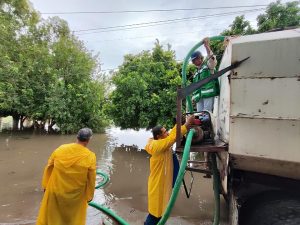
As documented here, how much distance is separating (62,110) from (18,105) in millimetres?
2709

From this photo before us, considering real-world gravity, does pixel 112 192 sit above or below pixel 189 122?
below

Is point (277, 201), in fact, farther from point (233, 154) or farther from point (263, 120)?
point (263, 120)

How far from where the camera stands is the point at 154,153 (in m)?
3.80

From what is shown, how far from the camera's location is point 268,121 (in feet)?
7.50

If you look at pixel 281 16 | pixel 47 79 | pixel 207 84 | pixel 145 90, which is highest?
pixel 281 16

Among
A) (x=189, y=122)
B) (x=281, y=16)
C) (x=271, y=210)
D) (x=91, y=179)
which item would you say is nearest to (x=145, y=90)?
(x=281, y=16)

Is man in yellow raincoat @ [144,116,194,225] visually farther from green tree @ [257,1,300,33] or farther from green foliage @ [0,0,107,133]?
green foliage @ [0,0,107,133]

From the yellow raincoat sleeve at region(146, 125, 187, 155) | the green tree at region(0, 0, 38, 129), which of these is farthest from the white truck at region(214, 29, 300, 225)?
the green tree at region(0, 0, 38, 129)

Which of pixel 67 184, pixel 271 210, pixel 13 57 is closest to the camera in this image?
pixel 271 210

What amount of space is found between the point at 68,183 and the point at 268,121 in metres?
2.44

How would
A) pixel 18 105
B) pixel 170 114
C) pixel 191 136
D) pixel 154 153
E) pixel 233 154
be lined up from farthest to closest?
pixel 18 105
pixel 170 114
pixel 154 153
pixel 191 136
pixel 233 154

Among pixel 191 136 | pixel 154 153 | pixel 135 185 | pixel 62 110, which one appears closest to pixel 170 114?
pixel 135 185

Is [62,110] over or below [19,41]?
below

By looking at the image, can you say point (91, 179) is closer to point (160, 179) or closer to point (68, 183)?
point (68, 183)
